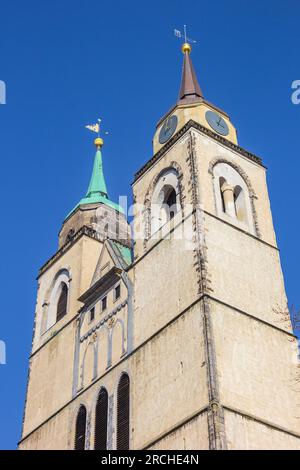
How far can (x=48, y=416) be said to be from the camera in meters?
29.7

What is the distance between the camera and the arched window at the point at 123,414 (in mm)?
24953

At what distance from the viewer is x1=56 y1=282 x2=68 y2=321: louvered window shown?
3284 cm

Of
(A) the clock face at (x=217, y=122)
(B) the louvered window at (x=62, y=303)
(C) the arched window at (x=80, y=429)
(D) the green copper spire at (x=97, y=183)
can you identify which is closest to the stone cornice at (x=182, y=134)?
(A) the clock face at (x=217, y=122)

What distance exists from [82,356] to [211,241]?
699 centimetres

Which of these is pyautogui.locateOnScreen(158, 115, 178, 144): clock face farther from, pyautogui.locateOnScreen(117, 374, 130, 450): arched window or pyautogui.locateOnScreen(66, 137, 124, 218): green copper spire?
pyautogui.locateOnScreen(117, 374, 130, 450): arched window

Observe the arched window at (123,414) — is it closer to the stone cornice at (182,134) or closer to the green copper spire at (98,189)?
the stone cornice at (182,134)

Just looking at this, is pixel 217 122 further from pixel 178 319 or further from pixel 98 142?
pixel 98 142

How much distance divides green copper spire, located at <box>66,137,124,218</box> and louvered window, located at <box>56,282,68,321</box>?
5.26 meters

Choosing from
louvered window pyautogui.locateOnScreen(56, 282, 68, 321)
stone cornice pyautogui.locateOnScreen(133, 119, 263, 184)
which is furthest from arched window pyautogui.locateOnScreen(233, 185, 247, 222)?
louvered window pyautogui.locateOnScreen(56, 282, 68, 321)

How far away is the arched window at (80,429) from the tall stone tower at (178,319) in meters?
0.04

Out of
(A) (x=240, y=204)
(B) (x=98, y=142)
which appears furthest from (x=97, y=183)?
(A) (x=240, y=204)

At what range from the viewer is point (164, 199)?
30.4 metres

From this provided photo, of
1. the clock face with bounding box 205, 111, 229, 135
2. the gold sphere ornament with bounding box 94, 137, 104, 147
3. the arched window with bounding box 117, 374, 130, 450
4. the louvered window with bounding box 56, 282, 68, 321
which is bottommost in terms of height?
the arched window with bounding box 117, 374, 130, 450
